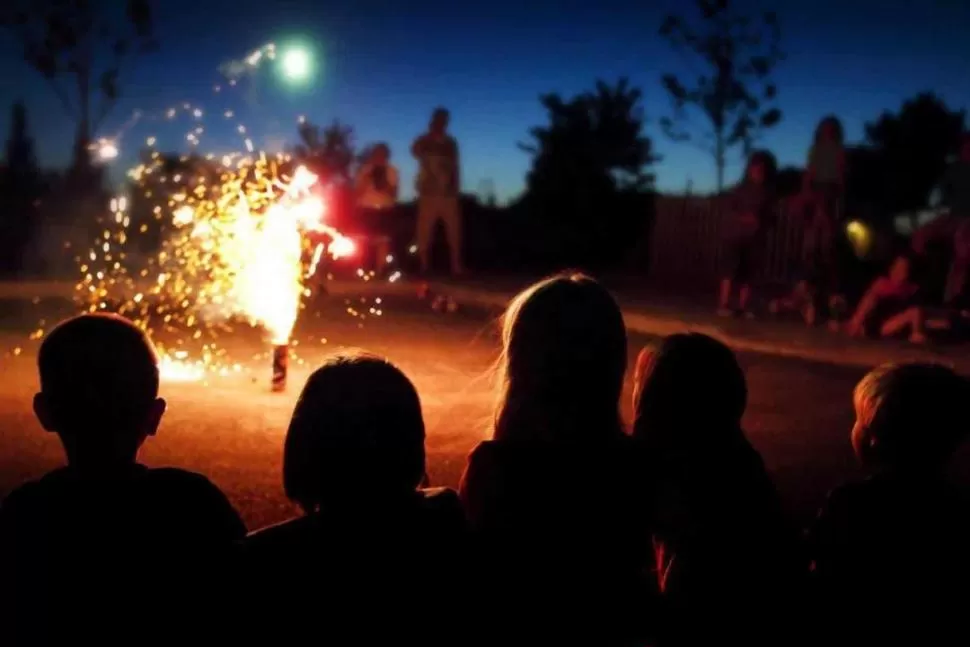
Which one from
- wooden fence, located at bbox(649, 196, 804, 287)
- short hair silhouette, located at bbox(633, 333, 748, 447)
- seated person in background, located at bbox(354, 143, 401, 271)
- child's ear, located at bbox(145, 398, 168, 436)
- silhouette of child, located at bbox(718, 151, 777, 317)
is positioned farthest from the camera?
seated person in background, located at bbox(354, 143, 401, 271)

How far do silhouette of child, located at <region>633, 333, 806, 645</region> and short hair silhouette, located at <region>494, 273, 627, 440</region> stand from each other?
0.60 ft

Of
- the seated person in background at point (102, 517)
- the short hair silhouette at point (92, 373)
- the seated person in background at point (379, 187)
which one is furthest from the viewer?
the seated person in background at point (379, 187)

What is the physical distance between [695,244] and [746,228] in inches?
281

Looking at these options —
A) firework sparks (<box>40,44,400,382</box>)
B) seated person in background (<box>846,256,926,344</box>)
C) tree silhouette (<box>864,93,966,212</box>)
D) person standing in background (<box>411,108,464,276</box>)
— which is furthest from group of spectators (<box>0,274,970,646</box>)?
tree silhouette (<box>864,93,966,212</box>)

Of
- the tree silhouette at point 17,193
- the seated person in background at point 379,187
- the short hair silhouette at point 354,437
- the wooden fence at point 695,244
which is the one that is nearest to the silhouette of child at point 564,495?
the short hair silhouette at point 354,437

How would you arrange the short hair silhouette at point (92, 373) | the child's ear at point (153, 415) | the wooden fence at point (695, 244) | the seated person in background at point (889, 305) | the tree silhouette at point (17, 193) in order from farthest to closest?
1. the tree silhouette at point (17, 193)
2. the wooden fence at point (695, 244)
3. the seated person in background at point (889, 305)
4. the child's ear at point (153, 415)
5. the short hair silhouette at point (92, 373)

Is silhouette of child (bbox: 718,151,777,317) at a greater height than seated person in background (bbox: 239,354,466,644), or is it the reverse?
silhouette of child (bbox: 718,151,777,317)

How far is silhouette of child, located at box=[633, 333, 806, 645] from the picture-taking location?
3.21 meters

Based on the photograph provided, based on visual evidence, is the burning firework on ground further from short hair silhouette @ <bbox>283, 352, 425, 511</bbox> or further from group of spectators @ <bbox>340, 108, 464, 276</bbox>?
short hair silhouette @ <bbox>283, 352, 425, 511</bbox>

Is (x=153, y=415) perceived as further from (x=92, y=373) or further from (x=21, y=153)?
(x=21, y=153)

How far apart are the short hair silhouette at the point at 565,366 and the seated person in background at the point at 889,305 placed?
1004 cm

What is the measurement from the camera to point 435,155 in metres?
18.9

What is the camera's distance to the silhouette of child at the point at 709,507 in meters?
3.21

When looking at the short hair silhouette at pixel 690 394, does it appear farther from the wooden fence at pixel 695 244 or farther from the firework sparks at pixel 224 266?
the wooden fence at pixel 695 244
